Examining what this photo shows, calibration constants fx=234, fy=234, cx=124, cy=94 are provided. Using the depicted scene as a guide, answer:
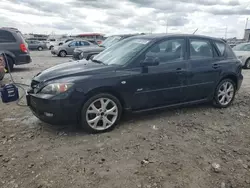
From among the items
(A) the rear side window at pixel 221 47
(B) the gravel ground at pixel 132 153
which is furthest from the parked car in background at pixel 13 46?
(A) the rear side window at pixel 221 47

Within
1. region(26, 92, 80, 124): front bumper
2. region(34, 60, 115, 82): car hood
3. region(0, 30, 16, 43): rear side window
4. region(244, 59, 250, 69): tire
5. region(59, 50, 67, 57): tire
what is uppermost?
region(0, 30, 16, 43): rear side window

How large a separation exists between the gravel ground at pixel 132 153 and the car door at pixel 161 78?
1.37 feet

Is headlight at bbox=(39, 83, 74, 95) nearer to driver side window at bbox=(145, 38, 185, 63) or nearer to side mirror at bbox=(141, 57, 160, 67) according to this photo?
side mirror at bbox=(141, 57, 160, 67)

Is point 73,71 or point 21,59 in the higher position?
point 73,71

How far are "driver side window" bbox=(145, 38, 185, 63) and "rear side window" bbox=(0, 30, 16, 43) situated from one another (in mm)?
7413

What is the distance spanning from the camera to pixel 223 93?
16.8 feet

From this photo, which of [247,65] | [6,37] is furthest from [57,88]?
[247,65]

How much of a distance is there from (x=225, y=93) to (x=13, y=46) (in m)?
8.17

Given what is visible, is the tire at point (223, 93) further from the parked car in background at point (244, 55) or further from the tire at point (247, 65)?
the tire at point (247, 65)

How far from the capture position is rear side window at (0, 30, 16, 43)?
936 centimetres

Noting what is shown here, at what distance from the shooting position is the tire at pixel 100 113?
144 inches

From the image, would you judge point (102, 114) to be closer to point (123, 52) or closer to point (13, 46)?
point (123, 52)

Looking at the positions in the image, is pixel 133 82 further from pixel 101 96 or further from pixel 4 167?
pixel 4 167

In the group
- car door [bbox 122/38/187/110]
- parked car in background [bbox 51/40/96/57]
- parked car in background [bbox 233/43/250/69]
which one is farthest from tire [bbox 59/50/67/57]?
car door [bbox 122/38/187/110]
